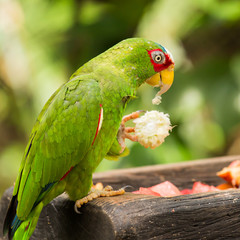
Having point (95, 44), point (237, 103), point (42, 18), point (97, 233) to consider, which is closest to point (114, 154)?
point (97, 233)

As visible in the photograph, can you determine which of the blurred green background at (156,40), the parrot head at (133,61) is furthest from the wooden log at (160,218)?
the blurred green background at (156,40)

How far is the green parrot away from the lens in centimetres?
127

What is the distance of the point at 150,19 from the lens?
3.23 meters

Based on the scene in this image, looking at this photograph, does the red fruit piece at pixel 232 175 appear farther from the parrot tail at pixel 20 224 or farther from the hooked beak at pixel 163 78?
the parrot tail at pixel 20 224

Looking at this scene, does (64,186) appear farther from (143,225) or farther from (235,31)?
(235,31)

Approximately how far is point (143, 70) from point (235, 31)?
6.10 feet

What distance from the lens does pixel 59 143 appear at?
1273 millimetres

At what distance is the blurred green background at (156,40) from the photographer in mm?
2797

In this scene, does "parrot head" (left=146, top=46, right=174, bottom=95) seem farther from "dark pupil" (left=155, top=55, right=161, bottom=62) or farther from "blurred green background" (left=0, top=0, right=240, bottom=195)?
"blurred green background" (left=0, top=0, right=240, bottom=195)

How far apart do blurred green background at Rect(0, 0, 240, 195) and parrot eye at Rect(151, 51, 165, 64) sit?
51.1 inches

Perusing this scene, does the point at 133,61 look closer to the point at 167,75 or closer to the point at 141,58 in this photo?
the point at 141,58

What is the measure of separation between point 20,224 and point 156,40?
7.21 ft

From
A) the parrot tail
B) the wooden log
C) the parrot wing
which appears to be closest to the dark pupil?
the parrot wing

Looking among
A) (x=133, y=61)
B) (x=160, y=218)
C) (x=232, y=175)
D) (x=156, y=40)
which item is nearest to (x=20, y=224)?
(x=160, y=218)
